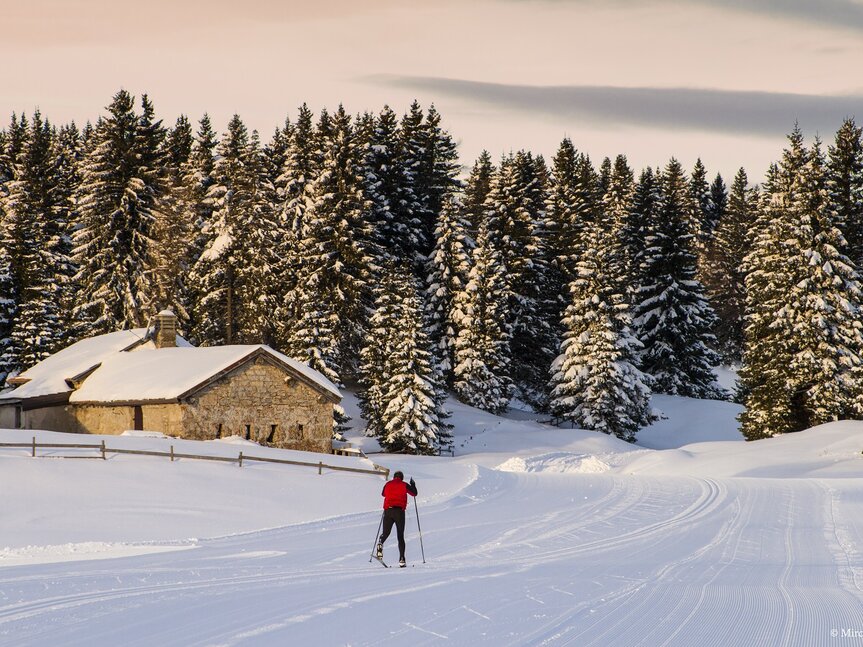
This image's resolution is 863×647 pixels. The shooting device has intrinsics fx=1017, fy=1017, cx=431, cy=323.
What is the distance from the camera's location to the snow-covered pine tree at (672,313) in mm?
65500

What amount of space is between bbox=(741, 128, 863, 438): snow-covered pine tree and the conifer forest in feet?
0.35

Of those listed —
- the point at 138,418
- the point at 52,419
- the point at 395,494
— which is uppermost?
the point at 138,418

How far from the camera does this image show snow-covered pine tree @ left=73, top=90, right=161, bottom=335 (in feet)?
196

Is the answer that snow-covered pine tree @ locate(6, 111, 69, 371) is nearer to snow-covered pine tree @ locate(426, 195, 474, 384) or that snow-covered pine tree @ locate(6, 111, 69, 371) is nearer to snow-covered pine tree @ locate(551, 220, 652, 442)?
snow-covered pine tree @ locate(426, 195, 474, 384)

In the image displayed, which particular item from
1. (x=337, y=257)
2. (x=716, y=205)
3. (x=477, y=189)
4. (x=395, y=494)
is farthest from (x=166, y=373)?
(x=716, y=205)

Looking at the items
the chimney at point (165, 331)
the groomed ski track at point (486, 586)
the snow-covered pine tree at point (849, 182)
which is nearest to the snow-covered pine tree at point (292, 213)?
the chimney at point (165, 331)

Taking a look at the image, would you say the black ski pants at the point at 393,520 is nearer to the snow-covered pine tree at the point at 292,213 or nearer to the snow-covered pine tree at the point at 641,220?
the snow-covered pine tree at the point at 292,213

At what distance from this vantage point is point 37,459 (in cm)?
2977

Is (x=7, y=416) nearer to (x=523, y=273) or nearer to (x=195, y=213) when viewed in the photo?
(x=195, y=213)

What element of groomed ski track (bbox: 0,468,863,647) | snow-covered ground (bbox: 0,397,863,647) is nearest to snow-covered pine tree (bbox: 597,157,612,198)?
snow-covered ground (bbox: 0,397,863,647)

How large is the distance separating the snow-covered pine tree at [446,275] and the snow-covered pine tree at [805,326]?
60.7ft

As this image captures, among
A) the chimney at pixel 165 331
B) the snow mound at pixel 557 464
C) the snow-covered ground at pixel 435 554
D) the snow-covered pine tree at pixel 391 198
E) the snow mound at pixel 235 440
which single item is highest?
the snow-covered pine tree at pixel 391 198

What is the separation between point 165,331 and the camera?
49750 mm

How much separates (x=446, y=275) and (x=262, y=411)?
78.3 ft
